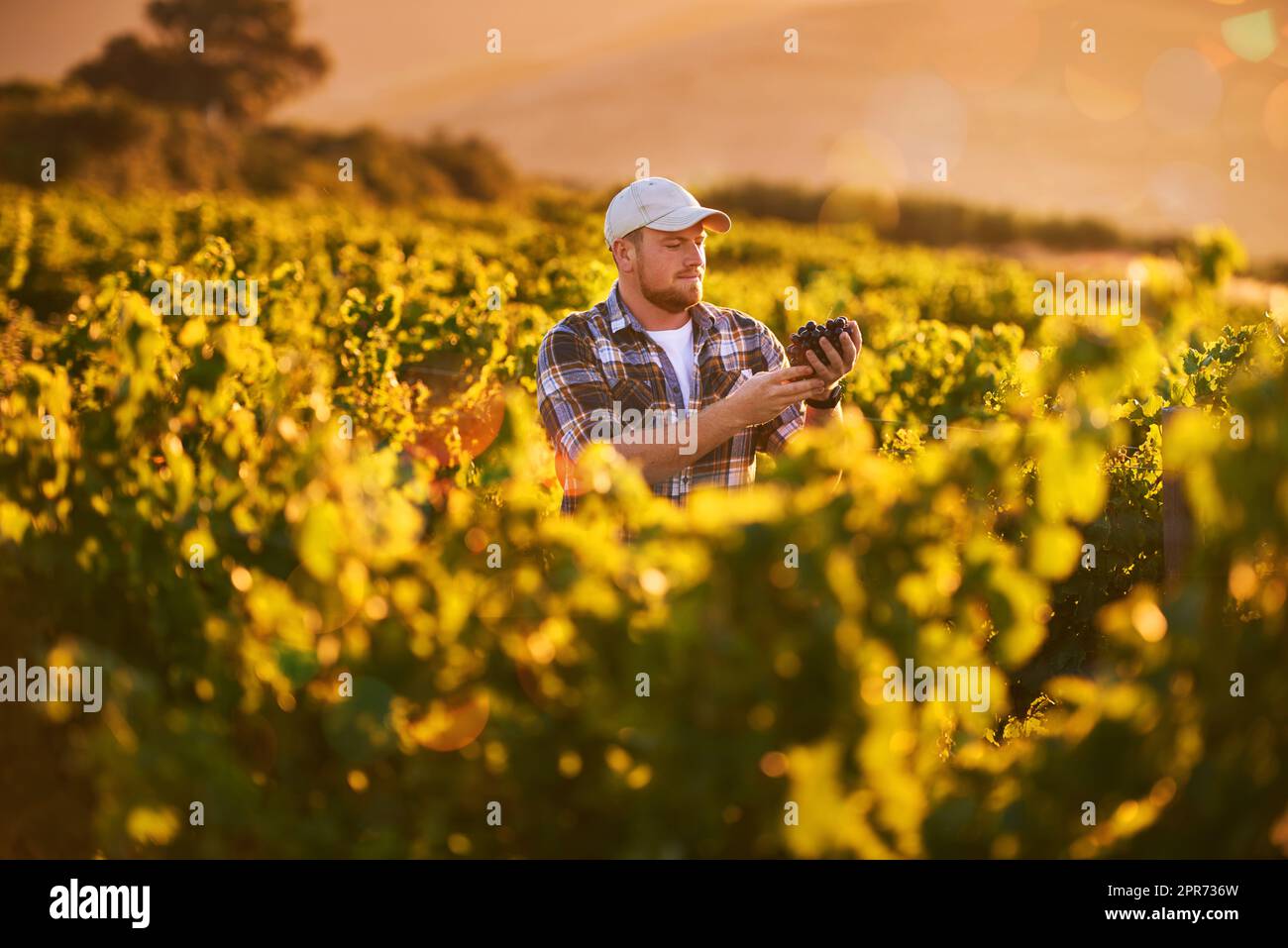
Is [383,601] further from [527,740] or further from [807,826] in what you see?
→ [807,826]

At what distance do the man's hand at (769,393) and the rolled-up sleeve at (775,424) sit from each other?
2.57 ft

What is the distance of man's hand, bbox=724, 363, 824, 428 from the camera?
4.51 m

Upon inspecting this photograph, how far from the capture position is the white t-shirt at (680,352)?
5418 mm

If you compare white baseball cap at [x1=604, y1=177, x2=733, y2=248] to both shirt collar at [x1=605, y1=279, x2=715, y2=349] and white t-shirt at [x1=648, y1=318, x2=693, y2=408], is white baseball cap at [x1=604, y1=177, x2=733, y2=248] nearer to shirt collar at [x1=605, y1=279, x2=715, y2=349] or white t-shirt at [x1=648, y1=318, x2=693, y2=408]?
shirt collar at [x1=605, y1=279, x2=715, y2=349]

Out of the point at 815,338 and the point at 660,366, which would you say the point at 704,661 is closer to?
the point at 815,338

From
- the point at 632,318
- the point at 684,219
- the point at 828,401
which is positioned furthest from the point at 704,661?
the point at 632,318

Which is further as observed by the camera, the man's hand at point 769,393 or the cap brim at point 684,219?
the cap brim at point 684,219

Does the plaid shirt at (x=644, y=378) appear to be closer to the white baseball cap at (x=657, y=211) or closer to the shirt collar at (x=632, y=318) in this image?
the shirt collar at (x=632, y=318)

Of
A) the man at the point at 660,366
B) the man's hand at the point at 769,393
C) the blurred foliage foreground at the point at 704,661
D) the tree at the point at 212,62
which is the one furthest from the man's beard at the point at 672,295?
the tree at the point at 212,62

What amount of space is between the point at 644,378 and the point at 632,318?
0.29 metres

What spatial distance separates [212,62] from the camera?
88.7 m

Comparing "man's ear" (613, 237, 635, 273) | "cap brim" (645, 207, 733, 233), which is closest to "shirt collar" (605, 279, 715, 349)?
"man's ear" (613, 237, 635, 273)
